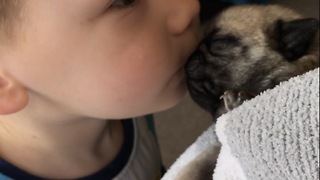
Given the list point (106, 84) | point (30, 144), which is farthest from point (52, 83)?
point (30, 144)

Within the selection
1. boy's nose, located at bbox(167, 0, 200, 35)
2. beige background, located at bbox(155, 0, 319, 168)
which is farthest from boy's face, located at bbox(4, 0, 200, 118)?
beige background, located at bbox(155, 0, 319, 168)

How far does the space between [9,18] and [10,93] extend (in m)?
0.09

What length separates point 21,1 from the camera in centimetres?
55

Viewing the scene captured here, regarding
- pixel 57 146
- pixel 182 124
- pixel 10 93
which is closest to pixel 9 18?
pixel 10 93

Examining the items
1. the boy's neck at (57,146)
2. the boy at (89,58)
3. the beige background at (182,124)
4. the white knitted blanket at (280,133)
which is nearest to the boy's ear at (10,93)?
the boy at (89,58)

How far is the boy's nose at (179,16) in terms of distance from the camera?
60 centimetres

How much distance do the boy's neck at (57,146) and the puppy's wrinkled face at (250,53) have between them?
0.65 ft

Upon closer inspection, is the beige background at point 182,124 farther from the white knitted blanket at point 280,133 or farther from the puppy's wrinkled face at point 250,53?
the white knitted blanket at point 280,133

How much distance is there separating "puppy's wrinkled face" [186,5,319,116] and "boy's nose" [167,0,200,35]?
0.16 ft

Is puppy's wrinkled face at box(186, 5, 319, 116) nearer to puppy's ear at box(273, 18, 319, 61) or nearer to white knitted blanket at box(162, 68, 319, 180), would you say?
puppy's ear at box(273, 18, 319, 61)

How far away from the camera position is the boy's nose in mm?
601

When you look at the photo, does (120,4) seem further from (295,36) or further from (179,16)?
(295,36)

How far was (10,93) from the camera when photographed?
0.61 m

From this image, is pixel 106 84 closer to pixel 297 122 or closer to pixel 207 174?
pixel 207 174
